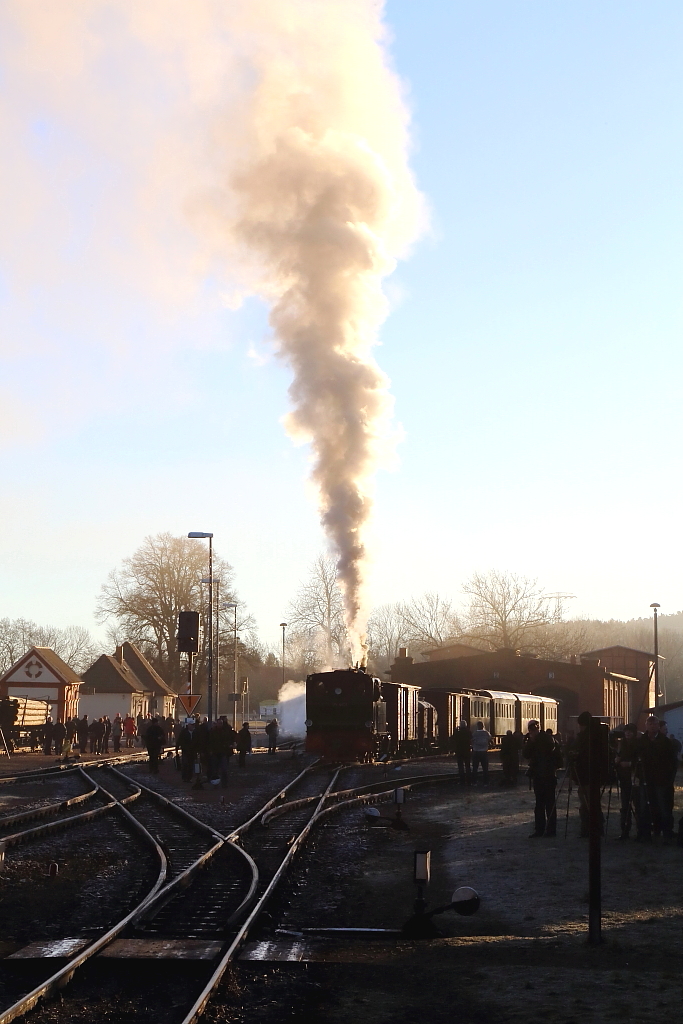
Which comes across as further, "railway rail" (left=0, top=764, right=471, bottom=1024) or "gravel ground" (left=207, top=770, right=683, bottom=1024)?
"railway rail" (left=0, top=764, right=471, bottom=1024)

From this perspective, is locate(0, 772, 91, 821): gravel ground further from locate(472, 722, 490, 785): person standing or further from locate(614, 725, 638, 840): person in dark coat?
locate(614, 725, 638, 840): person in dark coat

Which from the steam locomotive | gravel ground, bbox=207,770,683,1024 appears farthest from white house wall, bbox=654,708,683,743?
gravel ground, bbox=207,770,683,1024

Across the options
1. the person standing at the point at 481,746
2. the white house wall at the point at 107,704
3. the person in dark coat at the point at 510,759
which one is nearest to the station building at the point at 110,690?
the white house wall at the point at 107,704

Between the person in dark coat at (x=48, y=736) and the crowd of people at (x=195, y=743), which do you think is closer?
the crowd of people at (x=195, y=743)

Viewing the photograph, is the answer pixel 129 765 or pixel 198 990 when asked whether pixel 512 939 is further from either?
pixel 129 765

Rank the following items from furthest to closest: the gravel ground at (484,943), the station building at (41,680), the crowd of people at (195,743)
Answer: the station building at (41,680)
the crowd of people at (195,743)
the gravel ground at (484,943)

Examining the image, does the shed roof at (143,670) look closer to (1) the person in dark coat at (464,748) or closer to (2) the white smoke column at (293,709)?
(2) the white smoke column at (293,709)

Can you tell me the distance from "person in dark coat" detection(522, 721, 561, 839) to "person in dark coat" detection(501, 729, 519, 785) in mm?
9675

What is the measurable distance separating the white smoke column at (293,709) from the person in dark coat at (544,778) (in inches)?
2009

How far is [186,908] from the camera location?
10875 millimetres

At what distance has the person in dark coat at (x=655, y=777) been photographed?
1553cm

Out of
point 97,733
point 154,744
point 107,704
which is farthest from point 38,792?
point 107,704

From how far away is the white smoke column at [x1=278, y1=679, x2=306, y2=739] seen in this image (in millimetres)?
69875

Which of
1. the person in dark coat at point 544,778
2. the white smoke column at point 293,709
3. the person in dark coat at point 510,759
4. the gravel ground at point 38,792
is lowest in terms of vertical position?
the white smoke column at point 293,709
